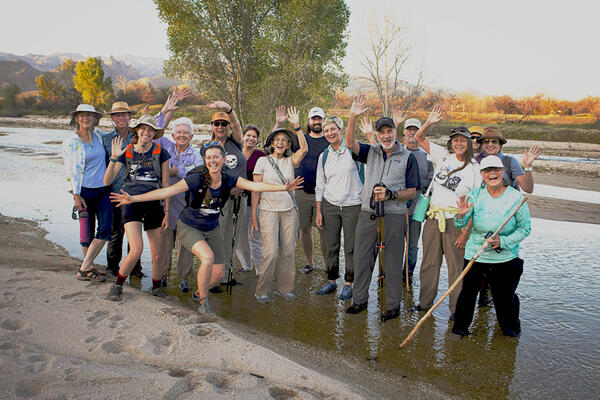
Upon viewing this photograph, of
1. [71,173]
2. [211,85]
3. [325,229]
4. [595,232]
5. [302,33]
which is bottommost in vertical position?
[595,232]

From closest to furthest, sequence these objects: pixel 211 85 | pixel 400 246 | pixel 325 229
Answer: pixel 400 246 < pixel 325 229 < pixel 211 85

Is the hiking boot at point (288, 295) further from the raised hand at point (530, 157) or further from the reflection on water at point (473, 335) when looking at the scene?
the raised hand at point (530, 157)

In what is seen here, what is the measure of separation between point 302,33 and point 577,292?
20785 millimetres

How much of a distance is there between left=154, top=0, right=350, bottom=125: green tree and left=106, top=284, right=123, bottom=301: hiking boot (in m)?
19.4

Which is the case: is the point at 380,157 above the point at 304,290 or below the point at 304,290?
above

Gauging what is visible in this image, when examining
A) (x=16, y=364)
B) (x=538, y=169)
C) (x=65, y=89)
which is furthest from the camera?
(x=65, y=89)

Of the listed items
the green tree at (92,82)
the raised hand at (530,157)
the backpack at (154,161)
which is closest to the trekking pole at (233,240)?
the backpack at (154,161)

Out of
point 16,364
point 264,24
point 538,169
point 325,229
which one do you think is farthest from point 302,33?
point 16,364

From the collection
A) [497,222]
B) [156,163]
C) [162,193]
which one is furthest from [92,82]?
[497,222]

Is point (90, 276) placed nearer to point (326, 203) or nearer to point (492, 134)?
point (326, 203)

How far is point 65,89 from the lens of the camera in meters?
78.8

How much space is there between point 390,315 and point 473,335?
2.91ft

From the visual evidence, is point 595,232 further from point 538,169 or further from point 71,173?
point 538,169

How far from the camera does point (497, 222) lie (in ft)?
14.0
